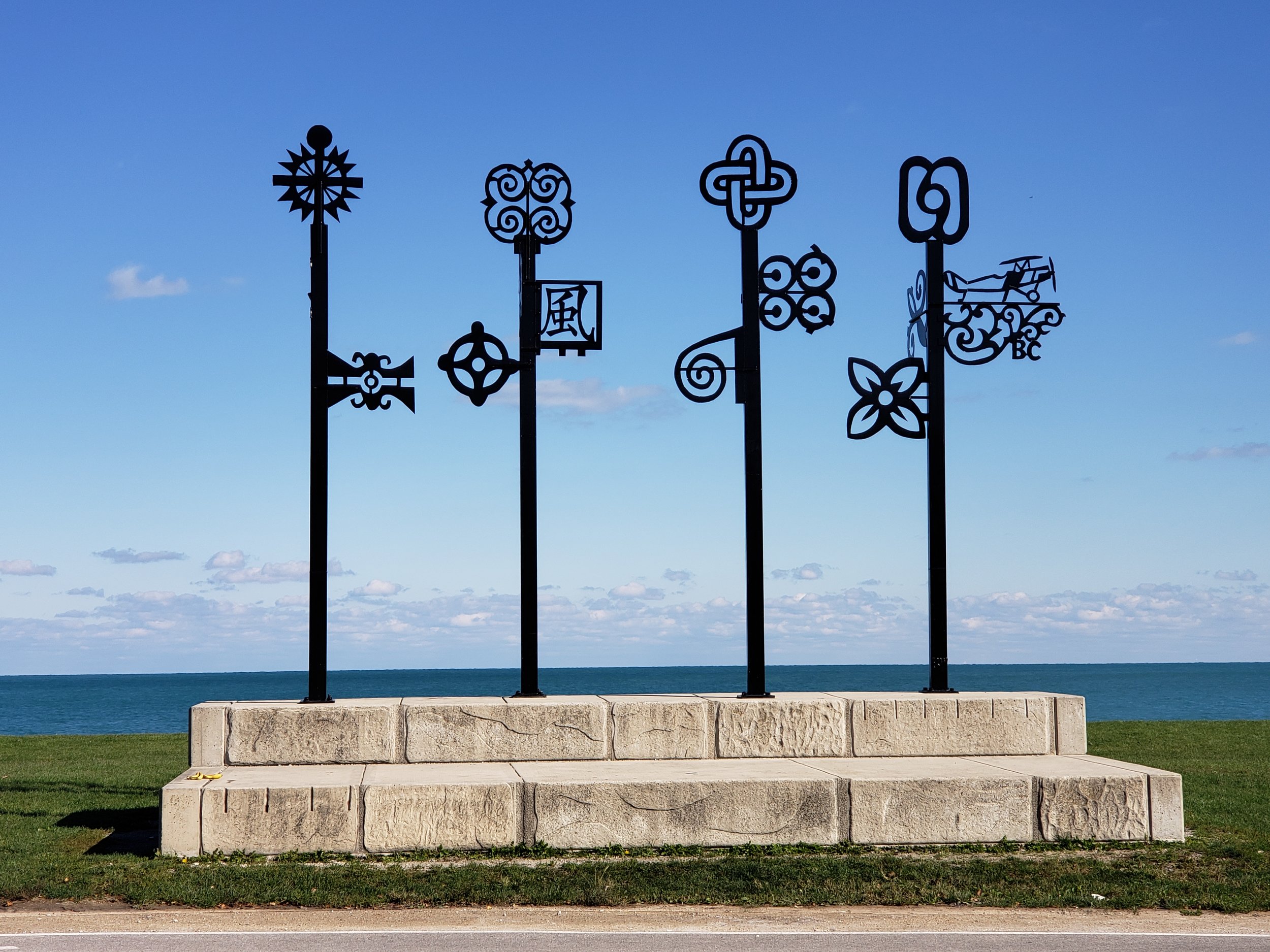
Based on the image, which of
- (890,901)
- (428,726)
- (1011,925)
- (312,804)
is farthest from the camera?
(428,726)

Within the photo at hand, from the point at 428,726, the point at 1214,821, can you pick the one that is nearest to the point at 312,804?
the point at 428,726

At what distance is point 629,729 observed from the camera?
11914 mm

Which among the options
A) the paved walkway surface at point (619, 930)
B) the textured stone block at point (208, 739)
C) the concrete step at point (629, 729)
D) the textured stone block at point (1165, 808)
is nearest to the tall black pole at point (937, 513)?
the concrete step at point (629, 729)

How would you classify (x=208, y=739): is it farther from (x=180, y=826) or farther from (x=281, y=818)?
(x=281, y=818)

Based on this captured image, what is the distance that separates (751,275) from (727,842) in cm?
549

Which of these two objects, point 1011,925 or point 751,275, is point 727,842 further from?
point 751,275

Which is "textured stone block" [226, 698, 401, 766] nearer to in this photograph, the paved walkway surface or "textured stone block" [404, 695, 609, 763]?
"textured stone block" [404, 695, 609, 763]

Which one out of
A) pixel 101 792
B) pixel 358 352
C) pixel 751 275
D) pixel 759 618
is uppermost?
pixel 751 275

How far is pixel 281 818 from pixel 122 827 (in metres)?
3.19

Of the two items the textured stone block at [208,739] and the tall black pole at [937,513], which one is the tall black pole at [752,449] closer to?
the tall black pole at [937,513]

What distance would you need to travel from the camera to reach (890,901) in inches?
359

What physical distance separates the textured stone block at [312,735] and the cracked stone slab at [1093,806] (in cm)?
564

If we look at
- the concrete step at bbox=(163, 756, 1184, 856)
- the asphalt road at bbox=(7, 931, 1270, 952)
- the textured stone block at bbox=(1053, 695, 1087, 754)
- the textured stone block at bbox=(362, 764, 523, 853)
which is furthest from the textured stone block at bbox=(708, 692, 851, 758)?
the asphalt road at bbox=(7, 931, 1270, 952)

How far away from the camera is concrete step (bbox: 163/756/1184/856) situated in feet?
33.8
